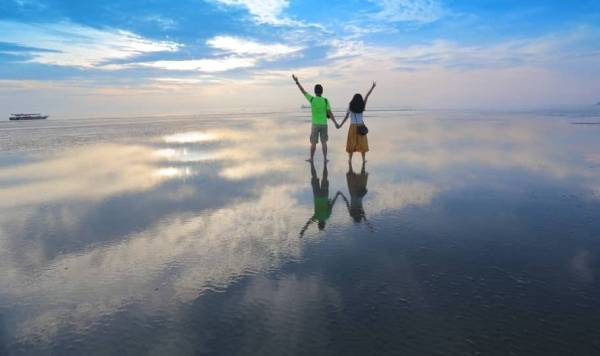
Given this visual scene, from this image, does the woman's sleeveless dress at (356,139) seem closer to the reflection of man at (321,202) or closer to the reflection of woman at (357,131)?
the reflection of woman at (357,131)

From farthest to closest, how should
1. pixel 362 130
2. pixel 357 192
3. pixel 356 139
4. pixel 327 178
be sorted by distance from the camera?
pixel 356 139
pixel 362 130
pixel 327 178
pixel 357 192

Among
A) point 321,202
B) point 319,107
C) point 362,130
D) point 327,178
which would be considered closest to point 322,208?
point 321,202

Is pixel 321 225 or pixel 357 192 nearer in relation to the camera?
pixel 321 225

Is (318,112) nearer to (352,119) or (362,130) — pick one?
(352,119)

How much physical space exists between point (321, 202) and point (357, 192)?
1.12 m

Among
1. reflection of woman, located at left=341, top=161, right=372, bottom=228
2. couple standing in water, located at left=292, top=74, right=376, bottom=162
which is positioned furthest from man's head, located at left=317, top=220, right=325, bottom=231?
couple standing in water, located at left=292, top=74, right=376, bottom=162

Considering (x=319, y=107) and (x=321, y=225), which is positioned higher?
(x=319, y=107)

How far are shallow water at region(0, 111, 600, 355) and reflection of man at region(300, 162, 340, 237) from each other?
0.17ft

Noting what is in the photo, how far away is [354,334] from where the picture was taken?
9.97 feet

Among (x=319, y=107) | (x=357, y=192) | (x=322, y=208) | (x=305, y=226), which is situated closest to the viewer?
(x=305, y=226)

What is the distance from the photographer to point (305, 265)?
4410 mm

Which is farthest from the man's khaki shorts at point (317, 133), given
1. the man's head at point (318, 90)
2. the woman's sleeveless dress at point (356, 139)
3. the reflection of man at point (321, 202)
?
the reflection of man at point (321, 202)

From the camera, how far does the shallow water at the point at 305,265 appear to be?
3.05 m

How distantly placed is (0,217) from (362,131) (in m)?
9.25
